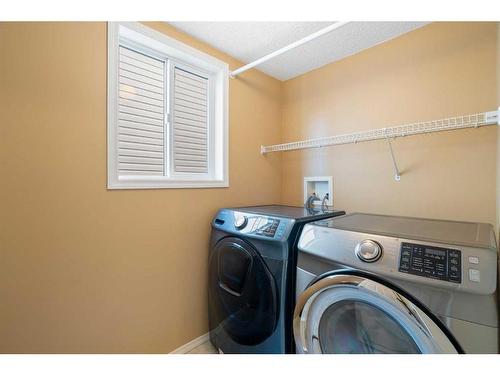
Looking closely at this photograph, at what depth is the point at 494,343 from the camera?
652 mm

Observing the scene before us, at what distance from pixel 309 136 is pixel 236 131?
664mm

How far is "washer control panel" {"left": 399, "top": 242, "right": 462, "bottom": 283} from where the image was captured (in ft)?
2.31

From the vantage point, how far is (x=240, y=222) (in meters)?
1.38

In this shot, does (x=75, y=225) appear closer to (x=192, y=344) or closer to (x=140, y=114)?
(x=140, y=114)

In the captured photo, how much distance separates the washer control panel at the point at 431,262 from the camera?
705 millimetres

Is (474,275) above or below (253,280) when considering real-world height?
above

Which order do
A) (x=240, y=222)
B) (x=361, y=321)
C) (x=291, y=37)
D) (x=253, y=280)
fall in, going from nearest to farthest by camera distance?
(x=361, y=321)
(x=253, y=280)
(x=240, y=222)
(x=291, y=37)

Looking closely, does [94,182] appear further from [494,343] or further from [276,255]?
[494,343]

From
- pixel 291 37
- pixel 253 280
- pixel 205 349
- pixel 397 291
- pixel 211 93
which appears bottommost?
pixel 205 349

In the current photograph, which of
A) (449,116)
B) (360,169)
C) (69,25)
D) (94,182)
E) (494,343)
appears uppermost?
(69,25)

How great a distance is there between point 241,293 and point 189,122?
4.11 ft

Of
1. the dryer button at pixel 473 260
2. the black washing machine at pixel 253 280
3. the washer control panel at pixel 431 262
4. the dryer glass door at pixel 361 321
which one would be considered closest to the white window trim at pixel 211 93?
the black washing machine at pixel 253 280

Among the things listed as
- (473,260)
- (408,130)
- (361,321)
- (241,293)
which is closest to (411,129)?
(408,130)
